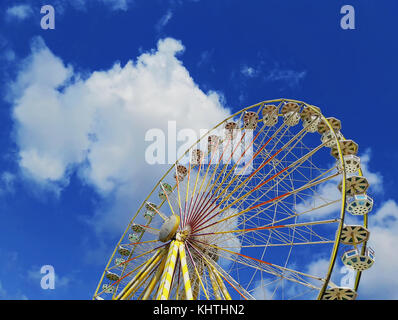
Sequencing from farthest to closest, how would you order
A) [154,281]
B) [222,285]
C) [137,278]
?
[137,278]
[154,281]
[222,285]

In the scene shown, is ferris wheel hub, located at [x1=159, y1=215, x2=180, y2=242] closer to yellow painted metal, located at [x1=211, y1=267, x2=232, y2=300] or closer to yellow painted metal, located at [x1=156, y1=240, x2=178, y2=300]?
yellow painted metal, located at [x1=156, y1=240, x2=178, y2=300]

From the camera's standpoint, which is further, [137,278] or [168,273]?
[137,278]

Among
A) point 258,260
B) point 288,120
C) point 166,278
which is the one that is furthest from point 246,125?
point 166,278

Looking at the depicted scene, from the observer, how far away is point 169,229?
16719 mm

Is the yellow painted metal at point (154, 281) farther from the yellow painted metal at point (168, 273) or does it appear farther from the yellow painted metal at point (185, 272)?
the yellow painted metal at point (185, 272)

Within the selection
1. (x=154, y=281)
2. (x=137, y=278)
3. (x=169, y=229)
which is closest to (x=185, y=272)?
(x=154, y=281)

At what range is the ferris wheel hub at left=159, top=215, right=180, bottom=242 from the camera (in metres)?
16.5

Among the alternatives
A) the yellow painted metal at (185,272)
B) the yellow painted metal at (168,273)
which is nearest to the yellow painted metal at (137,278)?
the yellow painted metal at (168,273)

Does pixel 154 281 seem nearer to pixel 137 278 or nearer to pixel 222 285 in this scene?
pixel 137 278

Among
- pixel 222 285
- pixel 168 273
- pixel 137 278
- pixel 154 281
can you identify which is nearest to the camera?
pixel 168 273

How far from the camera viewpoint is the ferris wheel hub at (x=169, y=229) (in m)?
16.5

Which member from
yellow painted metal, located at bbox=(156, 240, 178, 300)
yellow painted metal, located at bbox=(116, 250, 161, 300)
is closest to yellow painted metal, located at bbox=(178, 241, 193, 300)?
yellow painted metal, located at bbox=(156, 240, 178, 300)

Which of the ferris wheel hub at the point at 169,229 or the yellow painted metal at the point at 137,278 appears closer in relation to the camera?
the yellow painted metal at the point at 137,278
